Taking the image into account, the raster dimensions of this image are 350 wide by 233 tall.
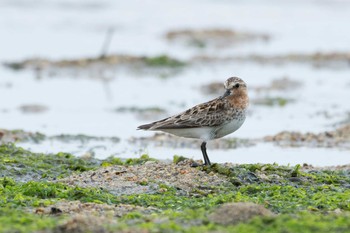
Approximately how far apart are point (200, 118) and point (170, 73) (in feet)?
39.8

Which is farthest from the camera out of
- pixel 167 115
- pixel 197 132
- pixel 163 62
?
pixel 163 62

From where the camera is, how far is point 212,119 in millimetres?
11852

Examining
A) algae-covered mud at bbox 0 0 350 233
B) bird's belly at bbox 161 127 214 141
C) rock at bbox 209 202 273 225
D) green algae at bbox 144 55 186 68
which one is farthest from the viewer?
green algae at bbox 144 55 186 68

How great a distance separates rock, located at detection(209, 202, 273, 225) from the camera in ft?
27.6

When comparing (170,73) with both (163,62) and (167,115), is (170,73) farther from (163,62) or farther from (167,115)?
(167,115)

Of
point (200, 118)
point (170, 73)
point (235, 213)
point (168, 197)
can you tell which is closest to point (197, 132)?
point (200, 118)

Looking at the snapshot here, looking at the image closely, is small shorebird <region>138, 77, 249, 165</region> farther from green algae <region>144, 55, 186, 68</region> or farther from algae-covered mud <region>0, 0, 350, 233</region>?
green algae <region>144, 55, 186, 68</region>

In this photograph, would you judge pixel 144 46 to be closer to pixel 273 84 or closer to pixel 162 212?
pixel 273 84

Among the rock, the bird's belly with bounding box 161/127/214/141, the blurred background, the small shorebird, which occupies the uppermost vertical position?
the blurred background

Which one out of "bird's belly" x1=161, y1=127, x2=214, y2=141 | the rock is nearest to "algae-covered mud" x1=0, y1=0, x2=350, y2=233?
the rock

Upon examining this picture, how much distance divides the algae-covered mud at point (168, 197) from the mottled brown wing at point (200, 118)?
52 centimetres

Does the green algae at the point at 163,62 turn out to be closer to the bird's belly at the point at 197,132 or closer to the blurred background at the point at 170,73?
the blurred background at the point at 170,73

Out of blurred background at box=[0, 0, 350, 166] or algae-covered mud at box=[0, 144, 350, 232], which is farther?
blurred background at box=[0, 0, 350, 166]

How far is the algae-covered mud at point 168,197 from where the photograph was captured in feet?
26.9
